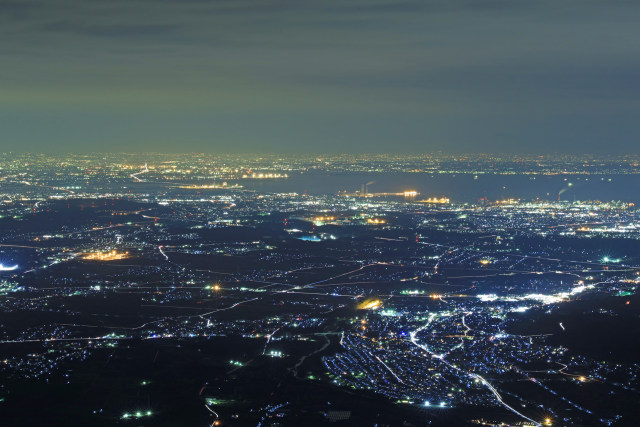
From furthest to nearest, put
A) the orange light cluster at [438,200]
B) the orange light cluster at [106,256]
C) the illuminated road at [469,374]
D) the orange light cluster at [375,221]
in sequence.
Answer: the orange light cluster at [438,200] < the orange light cluster at [375,221] < the orange light cluster at [106,256] < the illuminated road at [469,374]

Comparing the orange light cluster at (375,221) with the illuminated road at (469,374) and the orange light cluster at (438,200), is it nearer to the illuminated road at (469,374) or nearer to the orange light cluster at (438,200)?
the orange light cluster at (438,200)

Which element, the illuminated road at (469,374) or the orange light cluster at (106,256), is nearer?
the illuminated road at (469,374)

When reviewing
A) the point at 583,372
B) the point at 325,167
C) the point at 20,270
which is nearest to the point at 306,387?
the point at 583,372

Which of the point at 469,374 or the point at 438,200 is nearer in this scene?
the point at 469,374

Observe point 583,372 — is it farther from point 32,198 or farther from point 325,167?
point 325,167

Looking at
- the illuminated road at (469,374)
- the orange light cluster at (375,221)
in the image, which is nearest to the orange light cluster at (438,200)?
the orange light cluster at (375,221)

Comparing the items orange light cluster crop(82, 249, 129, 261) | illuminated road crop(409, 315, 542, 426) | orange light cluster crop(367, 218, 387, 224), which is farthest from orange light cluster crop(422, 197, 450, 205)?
illuminated road crop(409, 315, 542, 426)

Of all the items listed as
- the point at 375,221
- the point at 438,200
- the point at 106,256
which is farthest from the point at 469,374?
the point at 438,200

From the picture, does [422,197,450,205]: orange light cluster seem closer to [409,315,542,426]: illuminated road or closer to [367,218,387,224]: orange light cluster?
[367,218,387,224]: orange light cluster

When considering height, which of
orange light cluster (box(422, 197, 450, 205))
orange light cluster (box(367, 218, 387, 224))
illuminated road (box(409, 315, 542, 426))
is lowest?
orange light cluster (box(422, 197, 450, 205))

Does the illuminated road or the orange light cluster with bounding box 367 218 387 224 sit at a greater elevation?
the illuminated road

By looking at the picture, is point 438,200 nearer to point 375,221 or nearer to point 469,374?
point 375,221
